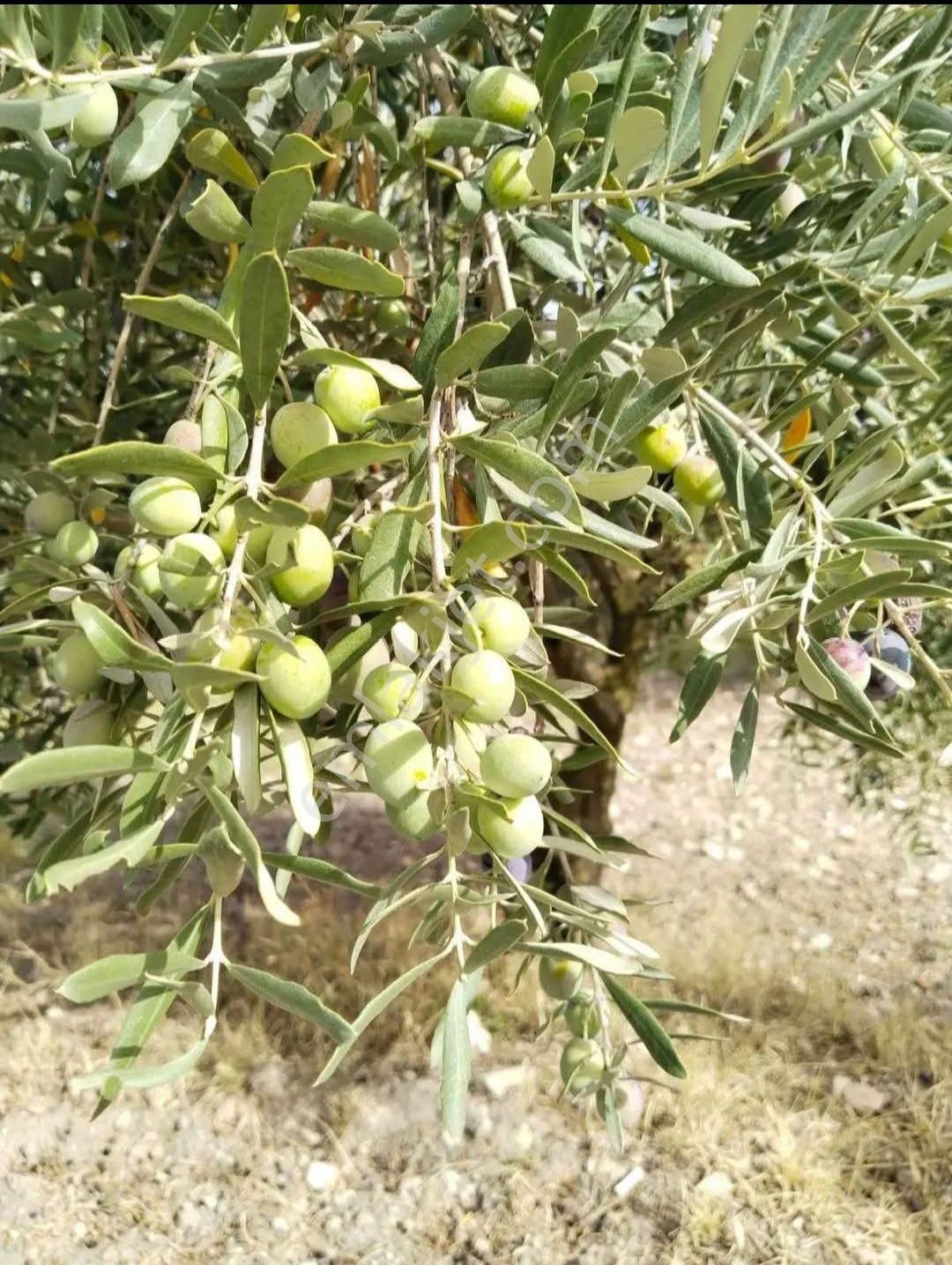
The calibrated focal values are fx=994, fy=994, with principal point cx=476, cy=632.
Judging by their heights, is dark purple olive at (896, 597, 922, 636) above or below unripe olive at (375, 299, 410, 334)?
below

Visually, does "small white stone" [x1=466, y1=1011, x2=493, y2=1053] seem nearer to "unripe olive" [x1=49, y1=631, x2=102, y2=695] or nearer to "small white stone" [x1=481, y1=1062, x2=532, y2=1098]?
"small white stone" [x1=481, y1=1062, x2=532, y2=1098]

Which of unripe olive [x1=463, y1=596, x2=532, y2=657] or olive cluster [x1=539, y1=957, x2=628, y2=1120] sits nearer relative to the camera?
unripe olive [x1=463, y1=596, x2=532, y2=657]

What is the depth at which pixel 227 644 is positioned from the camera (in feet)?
1.46

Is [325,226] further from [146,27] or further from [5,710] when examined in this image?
[5,710]

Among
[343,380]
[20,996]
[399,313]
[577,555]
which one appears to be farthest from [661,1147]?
[343,380]

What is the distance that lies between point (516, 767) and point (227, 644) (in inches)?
5.7

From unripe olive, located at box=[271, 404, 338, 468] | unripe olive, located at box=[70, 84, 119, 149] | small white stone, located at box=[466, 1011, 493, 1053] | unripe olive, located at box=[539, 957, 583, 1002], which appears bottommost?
small white stone, located at box=[466, 1011, 493, 1053]

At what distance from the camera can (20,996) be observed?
2.12 metres

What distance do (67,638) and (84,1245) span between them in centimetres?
142

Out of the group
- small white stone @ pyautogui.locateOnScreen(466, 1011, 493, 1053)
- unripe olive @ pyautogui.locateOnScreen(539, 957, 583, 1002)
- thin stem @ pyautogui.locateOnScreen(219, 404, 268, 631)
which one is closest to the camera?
thin stem @ pyautogui.locateOnScreen(219, 404, 268, 631)

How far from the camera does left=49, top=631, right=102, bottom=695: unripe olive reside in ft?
1.86

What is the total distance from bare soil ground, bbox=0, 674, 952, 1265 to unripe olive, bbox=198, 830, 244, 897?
1340 mm

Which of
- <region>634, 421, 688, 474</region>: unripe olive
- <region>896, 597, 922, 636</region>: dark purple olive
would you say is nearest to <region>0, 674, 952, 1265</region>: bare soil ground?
<region>896, 597, 922, 636</region>: dark purple olive

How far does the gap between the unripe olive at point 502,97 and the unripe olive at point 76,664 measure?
38 cm
